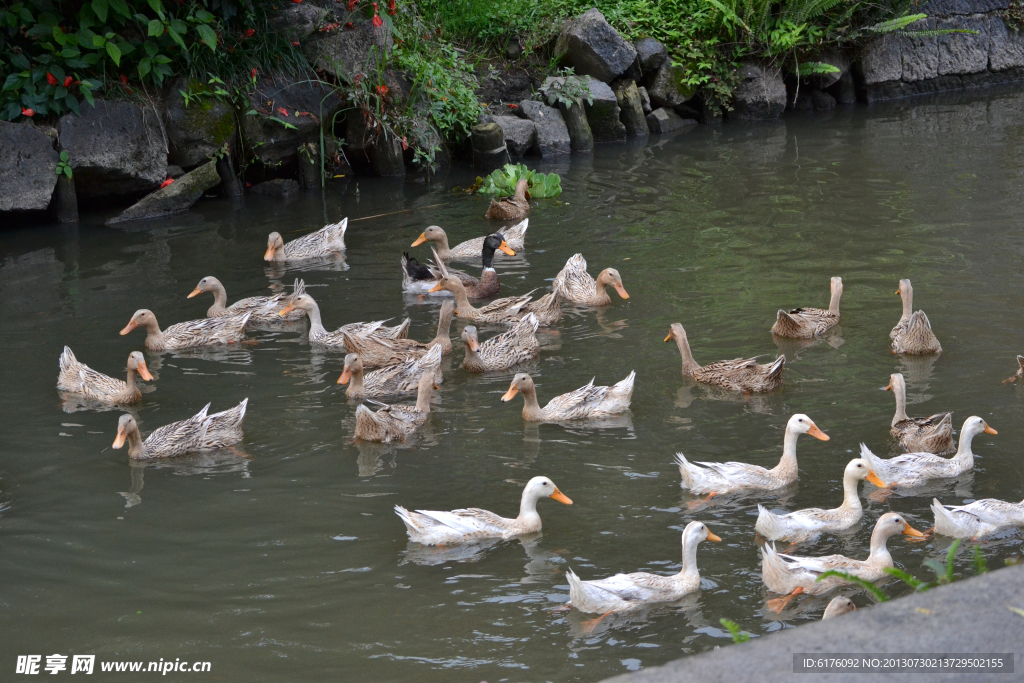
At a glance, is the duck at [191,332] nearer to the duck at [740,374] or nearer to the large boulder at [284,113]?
the duck at [740,374]

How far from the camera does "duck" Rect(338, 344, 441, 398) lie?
803cm

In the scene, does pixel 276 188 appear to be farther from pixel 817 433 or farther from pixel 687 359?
pixel 817 433

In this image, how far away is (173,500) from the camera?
647cm

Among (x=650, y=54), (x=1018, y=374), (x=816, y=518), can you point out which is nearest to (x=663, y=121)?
(x=650, y=54)

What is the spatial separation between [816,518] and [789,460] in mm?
670

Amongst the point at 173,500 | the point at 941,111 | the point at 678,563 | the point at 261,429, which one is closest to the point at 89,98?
the point at 261,429

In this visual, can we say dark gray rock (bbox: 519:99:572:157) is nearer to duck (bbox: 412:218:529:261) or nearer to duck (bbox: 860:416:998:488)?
duck (bbox: 412:218:529:261)

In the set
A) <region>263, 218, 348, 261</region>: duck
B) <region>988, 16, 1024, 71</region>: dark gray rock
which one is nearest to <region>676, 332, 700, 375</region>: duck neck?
<region>263, 218, 348, 261</region>: duck

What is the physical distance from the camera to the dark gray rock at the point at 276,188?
15.8 m

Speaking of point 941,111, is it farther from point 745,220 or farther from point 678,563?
point 678,563

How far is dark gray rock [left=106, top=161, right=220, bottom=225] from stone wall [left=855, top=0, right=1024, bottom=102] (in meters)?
14.7

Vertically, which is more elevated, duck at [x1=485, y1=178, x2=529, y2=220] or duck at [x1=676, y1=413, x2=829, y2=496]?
duck at [x1=485, y1=178, x2=529, y2=220]

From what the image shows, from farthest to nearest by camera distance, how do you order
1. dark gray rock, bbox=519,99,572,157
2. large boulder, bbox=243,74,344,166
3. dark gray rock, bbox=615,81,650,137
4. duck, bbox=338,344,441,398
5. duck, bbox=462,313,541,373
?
dark gray rock, bbox=615,81,650,137 → dark gray rock, bbox=519,99,572,157 → large boulder, bbox=243,74,344,166 → duck, bbox=462,313,541,373 → duck, bbox=338,344,441,398

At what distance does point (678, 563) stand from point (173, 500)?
128 inches
